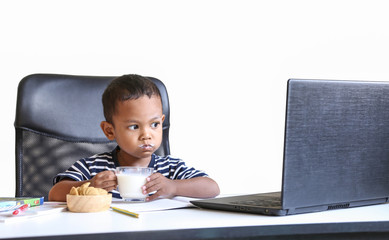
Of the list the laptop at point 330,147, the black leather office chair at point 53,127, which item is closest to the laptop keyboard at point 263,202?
the laptop at point 330,147

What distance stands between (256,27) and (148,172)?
6.92 ft

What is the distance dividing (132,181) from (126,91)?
0.41 meters

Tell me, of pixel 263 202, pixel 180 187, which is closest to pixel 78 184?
pixel 180 187

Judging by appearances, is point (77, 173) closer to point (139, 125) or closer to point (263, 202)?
point (139, 125)

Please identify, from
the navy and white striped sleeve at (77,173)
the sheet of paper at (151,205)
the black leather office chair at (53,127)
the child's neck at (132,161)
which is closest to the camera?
the sheet of paper at (151,205)

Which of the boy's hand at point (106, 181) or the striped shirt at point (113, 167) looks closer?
the boy's hand at point (106, 181)

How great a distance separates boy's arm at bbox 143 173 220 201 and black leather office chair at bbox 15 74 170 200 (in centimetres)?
42

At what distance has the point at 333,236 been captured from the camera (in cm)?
112

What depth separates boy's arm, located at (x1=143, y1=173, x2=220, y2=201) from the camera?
140cm

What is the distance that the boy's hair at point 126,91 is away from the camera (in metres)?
1.68

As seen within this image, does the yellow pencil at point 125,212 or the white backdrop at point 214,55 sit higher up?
the white backdrop at point 214,55

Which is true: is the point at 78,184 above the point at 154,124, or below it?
below

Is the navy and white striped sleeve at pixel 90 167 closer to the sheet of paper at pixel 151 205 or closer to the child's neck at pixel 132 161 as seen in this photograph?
the child's neck at pixel 132 161

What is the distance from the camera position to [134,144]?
165 centimetres
